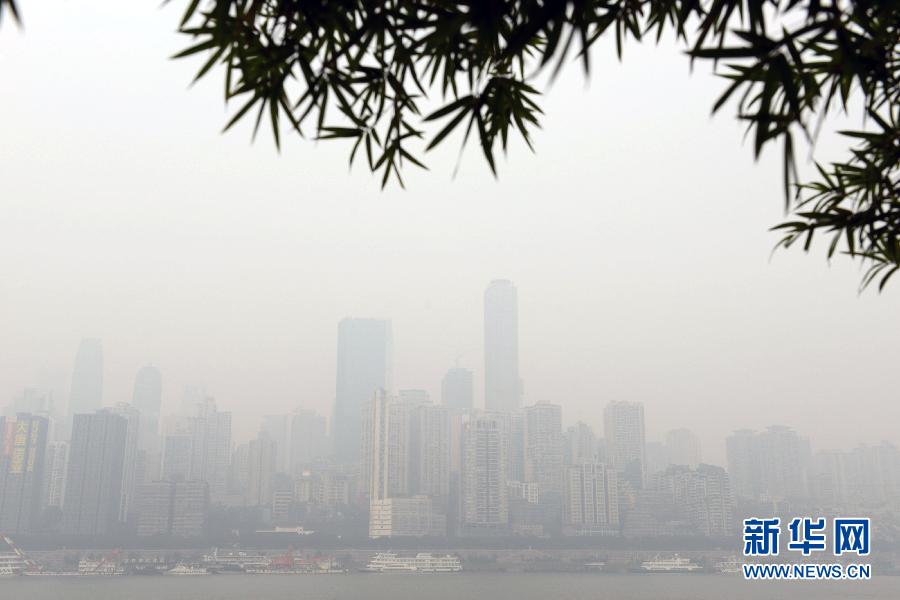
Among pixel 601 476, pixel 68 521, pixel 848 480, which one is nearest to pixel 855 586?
pixel 848 480

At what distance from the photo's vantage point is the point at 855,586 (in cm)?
5494

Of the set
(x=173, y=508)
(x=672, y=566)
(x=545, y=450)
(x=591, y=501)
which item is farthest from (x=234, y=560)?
(x=672, y=566)

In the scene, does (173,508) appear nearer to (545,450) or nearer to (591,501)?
(545,450)

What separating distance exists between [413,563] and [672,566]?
1856 centimetres

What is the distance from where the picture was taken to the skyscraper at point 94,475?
56.1m

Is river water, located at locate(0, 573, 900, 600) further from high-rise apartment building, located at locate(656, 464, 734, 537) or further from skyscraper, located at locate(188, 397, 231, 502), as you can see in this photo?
A: skyscraper, located at locate(188, 397, 231, 502)

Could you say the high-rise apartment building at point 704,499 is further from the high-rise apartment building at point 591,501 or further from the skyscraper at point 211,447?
the skyscraper at point 211,447

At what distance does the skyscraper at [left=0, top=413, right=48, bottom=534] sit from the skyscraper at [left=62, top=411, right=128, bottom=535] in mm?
2635

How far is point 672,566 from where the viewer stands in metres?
55.2

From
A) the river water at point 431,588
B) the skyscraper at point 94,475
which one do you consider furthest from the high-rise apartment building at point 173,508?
the river water at point 431,588

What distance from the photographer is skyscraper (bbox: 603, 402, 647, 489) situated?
6738 cm

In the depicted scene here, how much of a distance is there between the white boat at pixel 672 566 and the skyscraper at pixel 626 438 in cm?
1052

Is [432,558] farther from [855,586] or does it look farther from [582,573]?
[855,586]

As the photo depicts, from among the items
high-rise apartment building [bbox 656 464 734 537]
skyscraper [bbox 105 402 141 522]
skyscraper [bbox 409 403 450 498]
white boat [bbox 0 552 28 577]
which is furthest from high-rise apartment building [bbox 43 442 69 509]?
high-rise apartment building [bbox 656 464 734 537]
